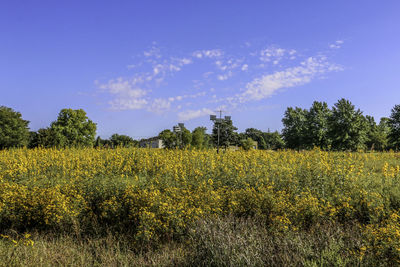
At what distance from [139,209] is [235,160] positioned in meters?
4.05

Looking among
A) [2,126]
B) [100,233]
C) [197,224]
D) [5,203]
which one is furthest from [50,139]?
[197,224]

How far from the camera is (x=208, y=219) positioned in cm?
Answer: 433

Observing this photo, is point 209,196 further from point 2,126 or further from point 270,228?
point 2,126

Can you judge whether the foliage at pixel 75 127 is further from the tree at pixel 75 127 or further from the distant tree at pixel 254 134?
the distant tree at pixel 254 134

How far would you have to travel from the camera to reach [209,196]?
512cm

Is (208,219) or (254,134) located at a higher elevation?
(254,134)

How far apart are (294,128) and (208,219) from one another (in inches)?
1660

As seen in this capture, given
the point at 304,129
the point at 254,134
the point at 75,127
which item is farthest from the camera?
the point at 254,134

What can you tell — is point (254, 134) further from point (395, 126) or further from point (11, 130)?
point (11, 130)

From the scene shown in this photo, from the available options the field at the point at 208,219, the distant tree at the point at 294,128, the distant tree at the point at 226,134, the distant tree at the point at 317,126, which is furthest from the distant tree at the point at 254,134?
the field at the point at 208,219

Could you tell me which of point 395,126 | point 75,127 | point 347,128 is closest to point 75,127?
point 75,127

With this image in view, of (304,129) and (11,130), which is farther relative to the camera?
(304,129)

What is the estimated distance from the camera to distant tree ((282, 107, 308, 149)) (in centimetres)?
4128

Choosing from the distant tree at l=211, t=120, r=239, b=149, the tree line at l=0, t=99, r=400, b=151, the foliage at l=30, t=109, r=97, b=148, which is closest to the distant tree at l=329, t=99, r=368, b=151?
the tree line at l=0, t=99, r=400, b=151
